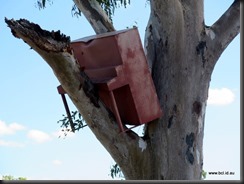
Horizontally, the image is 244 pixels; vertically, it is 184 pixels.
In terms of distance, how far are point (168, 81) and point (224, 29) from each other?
64cm

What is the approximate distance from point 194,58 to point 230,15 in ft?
1.78

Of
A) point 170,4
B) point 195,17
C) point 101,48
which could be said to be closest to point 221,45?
point 195,17

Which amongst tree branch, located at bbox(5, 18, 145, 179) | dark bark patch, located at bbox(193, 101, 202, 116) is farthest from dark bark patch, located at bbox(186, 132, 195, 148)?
tree branch, located at bbox(5, 18, 145, 179)

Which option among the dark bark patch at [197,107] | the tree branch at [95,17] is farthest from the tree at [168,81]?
the tree branch at [95,17]

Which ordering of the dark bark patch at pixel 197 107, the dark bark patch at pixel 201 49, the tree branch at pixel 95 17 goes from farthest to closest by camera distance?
the tree branch at pixel 95 17 < the dark bark patch at pixel 201 49 < the dark bark patch at pixel 197 107

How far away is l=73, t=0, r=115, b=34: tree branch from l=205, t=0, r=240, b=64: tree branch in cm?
70

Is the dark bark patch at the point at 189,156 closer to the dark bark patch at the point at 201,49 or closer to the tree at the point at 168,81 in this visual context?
the tree at the point at 168,81

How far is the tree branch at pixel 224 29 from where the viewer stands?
8.27 ft

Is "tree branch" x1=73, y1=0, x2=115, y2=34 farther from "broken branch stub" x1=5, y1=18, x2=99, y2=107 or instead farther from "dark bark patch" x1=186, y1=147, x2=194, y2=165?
"dark bark patch" x1=186, y1=147, x2=194, y2=165

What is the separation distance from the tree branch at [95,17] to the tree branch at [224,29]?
0.70 m

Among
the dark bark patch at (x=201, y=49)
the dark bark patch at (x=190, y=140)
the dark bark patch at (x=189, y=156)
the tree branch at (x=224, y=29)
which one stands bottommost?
the dark bark patch at (x=189, y=156)

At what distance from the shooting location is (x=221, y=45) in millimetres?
2557

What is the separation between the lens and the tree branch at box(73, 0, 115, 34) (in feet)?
8.92

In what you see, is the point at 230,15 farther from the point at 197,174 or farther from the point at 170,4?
the point at 197,174
